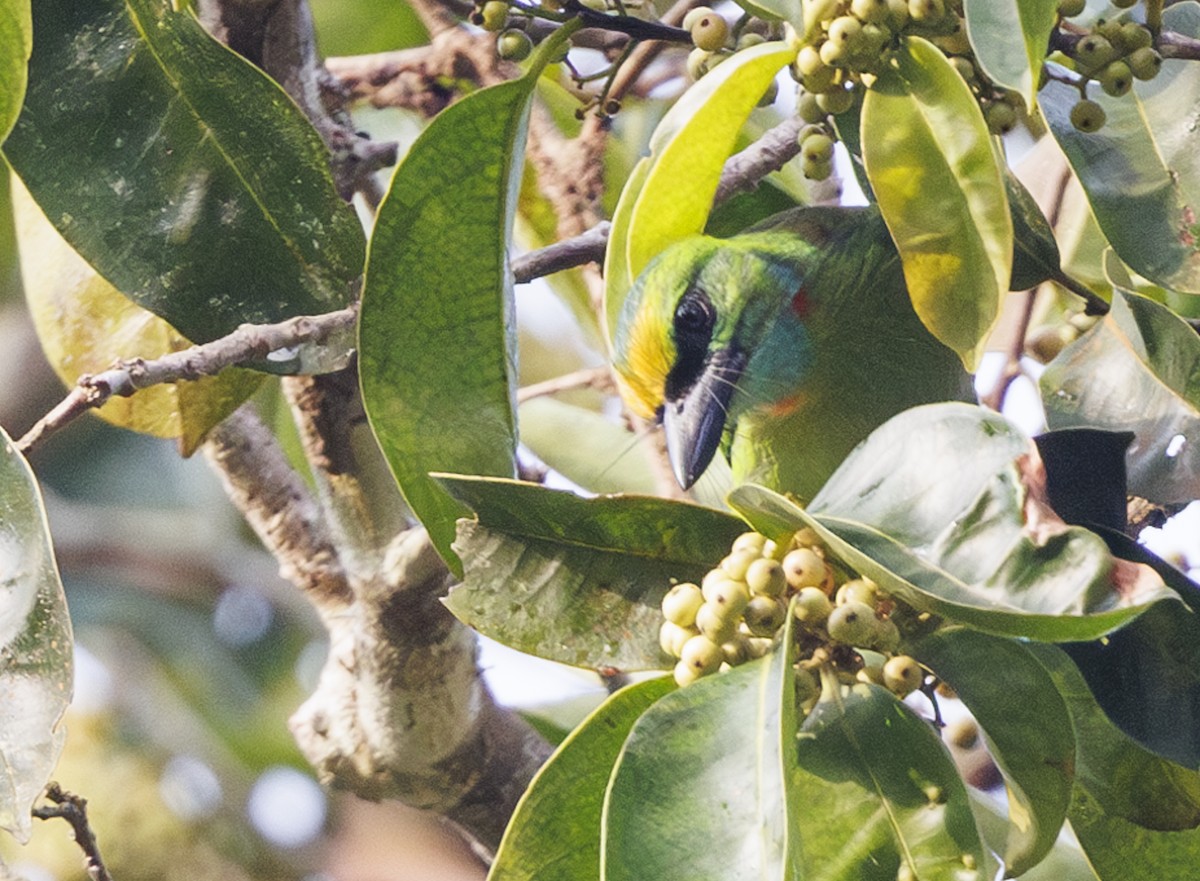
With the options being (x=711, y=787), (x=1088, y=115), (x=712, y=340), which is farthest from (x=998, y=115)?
(x=712, y=340)

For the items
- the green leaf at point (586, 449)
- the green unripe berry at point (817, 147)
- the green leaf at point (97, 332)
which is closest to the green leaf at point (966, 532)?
the green unripe berry at point (817, 147)

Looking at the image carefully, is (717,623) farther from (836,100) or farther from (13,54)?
(13,54)

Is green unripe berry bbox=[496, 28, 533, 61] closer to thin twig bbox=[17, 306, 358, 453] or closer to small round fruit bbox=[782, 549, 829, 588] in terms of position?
thin twig bbox=[17, 306, 358, 453]

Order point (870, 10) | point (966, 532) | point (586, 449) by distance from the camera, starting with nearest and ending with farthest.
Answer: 1. point (966, 532)
2. point (870, 10)
3. point (586, 449)

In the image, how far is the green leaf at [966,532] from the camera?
2.51 feet

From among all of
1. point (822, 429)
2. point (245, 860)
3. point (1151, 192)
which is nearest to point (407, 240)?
point (1151, 192)

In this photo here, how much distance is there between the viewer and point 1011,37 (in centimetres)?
93

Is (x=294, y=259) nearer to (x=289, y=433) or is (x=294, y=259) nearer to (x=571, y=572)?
(x=571, y=572)

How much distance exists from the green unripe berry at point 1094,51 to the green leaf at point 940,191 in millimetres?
174

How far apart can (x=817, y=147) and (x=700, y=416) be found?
0.55m

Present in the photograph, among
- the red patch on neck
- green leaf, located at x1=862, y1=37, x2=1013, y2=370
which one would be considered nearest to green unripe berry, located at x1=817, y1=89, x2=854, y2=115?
green leaf, located at x1=862, y1=37, x2=1013, y2=370

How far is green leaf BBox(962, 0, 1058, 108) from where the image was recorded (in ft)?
3.01

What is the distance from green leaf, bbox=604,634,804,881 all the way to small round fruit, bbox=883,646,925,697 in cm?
12

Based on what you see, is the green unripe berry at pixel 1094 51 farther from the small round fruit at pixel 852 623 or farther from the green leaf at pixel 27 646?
the green leaf at pixel 27 646
